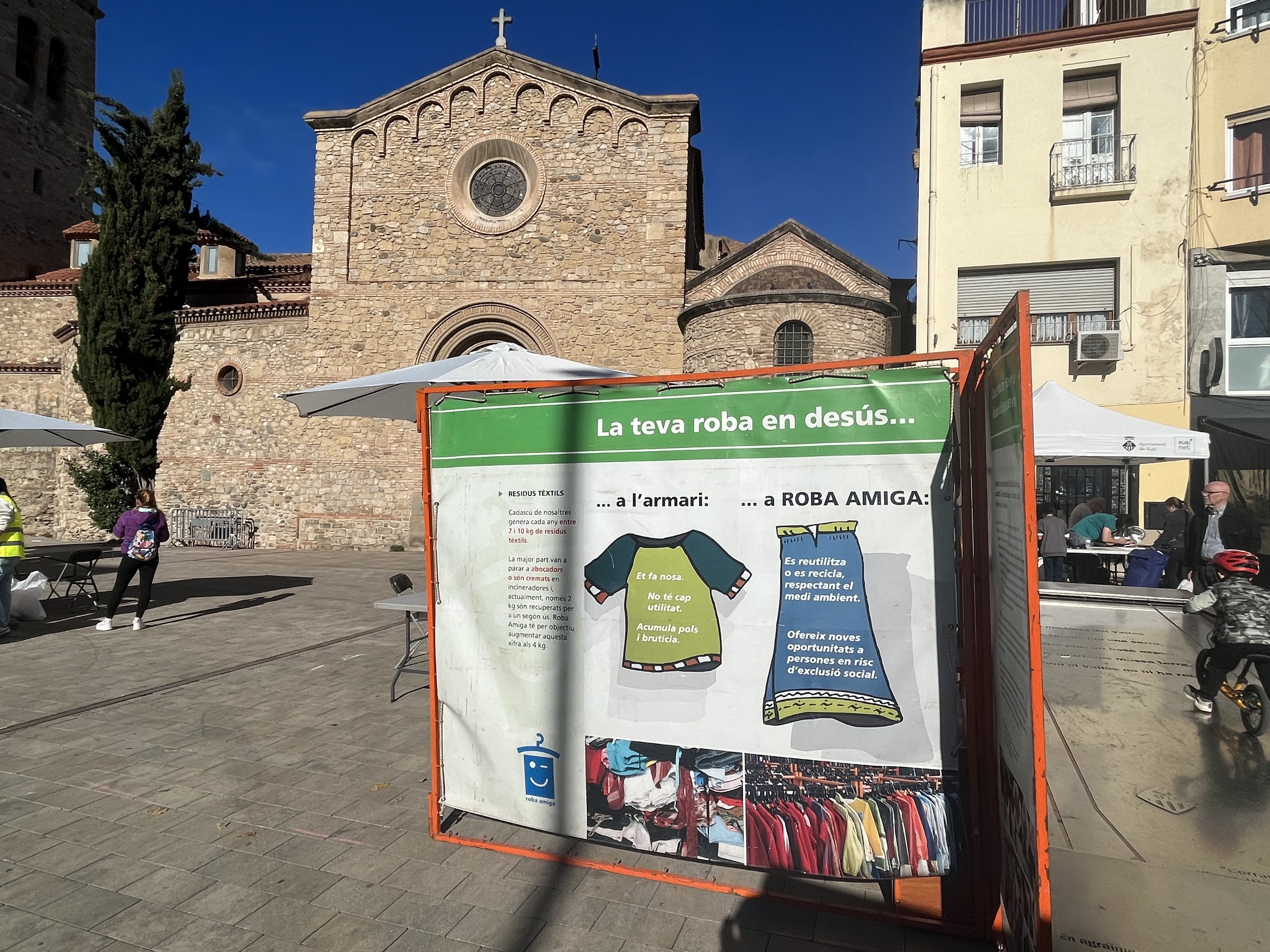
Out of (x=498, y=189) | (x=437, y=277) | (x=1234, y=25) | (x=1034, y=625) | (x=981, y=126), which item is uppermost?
(x=498, y=189)

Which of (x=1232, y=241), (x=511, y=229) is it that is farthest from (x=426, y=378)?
(x=511, y=229)

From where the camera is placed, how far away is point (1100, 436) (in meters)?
7.62

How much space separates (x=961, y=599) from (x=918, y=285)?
1251 cm

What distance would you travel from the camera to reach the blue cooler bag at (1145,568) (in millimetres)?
8164

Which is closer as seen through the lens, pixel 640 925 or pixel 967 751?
pixel 967 751

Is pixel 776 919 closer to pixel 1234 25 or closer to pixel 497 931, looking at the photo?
pixel 497 931

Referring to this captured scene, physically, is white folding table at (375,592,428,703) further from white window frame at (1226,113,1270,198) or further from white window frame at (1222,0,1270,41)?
white window frame at (1222,0,1270,41)

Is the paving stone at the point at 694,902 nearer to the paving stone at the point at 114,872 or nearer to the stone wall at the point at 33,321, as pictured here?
the paving stone at the point at 114,872

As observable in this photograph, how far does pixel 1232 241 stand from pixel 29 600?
18.6 metres

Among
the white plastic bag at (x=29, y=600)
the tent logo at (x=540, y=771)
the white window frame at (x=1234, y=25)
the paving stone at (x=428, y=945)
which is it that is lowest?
the paving stone at (x=428, y=945)

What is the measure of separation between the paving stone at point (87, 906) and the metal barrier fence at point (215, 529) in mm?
19001

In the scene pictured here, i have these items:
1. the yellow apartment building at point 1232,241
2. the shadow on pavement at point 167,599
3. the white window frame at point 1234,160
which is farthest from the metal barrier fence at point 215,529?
the white window frame at point 1234,160

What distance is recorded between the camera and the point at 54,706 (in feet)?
17.9

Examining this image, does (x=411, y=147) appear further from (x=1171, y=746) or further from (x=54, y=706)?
(x=1171, y=746)
